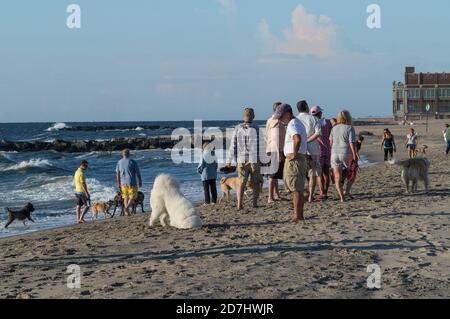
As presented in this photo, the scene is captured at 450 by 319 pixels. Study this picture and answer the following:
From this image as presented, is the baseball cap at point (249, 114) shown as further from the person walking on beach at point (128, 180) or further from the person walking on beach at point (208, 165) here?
the person walking on beach at point (128, 180)

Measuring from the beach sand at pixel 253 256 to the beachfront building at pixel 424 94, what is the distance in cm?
7637

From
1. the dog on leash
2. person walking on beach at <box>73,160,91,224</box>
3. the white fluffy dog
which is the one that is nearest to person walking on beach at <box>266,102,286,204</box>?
the white fluffy dog

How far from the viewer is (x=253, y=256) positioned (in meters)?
6.52

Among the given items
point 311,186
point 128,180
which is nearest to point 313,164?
point 311,186

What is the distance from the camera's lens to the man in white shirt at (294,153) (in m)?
8.24

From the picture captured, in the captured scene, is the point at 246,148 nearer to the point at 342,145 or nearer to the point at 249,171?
the point at 249,171

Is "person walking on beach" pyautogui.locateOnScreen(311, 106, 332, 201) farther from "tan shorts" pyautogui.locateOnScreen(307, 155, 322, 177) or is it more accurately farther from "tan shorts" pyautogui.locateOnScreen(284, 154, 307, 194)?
"tan shorts" pyautogui.locateOnScreen(284, 154, 307, 194)

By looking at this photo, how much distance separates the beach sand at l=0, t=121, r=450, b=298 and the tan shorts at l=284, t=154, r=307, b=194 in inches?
21.8

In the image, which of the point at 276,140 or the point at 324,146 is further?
the point at 324,146

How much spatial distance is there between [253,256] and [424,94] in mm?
81984

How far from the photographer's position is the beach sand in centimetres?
527

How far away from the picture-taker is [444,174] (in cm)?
1597

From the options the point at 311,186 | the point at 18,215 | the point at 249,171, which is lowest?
the point at 18,215
